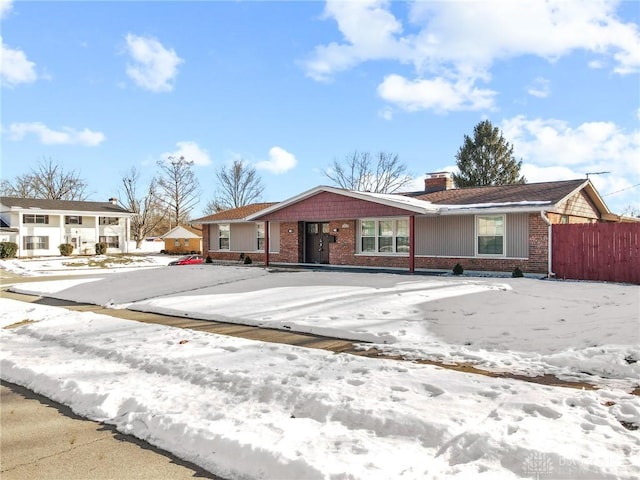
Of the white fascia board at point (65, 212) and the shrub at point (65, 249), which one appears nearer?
the white fascia board at point (65, 212)

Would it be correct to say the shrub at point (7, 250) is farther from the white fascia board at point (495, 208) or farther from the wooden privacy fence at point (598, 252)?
the wooden privacy fence at point (598, 252)

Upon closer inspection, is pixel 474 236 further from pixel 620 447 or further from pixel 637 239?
pixel 620 447

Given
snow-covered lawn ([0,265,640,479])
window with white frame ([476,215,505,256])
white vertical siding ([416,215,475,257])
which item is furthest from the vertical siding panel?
snow-covered lawn ([0,265,640,479])

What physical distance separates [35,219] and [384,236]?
36.8m

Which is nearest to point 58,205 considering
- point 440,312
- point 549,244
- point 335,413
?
point 549,244

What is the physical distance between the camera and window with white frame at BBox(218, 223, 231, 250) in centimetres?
2608

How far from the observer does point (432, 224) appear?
1819 centimetres

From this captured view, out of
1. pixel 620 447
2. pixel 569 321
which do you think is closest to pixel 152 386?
pixel 620 447

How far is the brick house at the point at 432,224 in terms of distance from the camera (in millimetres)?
15859

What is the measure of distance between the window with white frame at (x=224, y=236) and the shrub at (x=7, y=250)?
73.0 ft

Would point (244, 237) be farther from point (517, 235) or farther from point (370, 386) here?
point (370, 386)

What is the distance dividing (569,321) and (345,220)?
1320 cm

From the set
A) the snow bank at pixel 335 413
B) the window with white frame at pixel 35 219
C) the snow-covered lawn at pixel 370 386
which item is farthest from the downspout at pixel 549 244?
the window with white frame at pixel 35 219

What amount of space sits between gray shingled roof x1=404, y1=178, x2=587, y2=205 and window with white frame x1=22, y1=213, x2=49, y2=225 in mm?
36989
